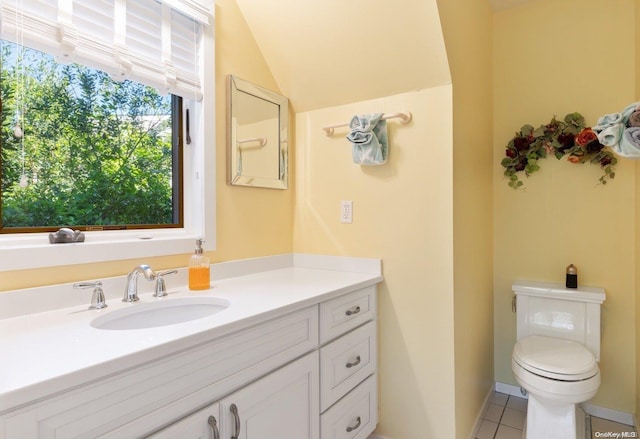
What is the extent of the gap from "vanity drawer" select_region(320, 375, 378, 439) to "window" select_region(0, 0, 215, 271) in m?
0.86

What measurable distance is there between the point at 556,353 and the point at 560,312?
0.35m

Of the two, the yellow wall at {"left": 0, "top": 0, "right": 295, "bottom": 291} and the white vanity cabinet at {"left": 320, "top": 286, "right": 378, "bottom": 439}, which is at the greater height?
the yellow wall at {"left": 0, "top": 0, "right": 295, "bottom": 291}

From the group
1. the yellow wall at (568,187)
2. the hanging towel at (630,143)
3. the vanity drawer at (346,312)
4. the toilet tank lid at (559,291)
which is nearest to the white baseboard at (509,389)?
the yellow wall at (568,187)

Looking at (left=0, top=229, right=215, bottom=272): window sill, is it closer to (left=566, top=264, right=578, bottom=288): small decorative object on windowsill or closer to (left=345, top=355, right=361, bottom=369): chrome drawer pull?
(left=345, top=355, right=361, bottom=369): chrome drawer pull

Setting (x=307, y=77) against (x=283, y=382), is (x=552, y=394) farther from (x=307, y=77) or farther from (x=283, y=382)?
(x=307, y=77)

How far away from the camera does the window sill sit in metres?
1.09

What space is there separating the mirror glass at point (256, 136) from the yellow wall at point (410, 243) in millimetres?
273

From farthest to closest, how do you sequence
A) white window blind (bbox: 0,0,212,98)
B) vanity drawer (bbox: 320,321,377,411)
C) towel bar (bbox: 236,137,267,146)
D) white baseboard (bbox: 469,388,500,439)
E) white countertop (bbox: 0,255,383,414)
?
white baseboard (bbox: 469,388,500,439), towel bar (bbox: 236,137,267,146), vanity drawer (bbox: 320,321,377,411), white window blind (bbox: 0,0,212,98), white countertop (bbox: 0,255,383,414)

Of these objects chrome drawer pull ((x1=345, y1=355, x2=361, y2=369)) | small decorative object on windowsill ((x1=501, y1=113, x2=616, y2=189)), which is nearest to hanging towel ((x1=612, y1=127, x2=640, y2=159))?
small decorative object on windowsill ((x1=501, y1=113, x2=616, y2=189))

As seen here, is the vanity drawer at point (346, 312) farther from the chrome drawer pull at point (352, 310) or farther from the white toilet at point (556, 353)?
the white toilet at point (556, 353)

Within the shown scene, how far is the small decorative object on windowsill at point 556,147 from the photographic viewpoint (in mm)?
2023

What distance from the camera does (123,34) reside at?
4.38 feet

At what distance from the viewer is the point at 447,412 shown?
1662 mm

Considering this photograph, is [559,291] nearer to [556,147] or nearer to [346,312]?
[556,147]
